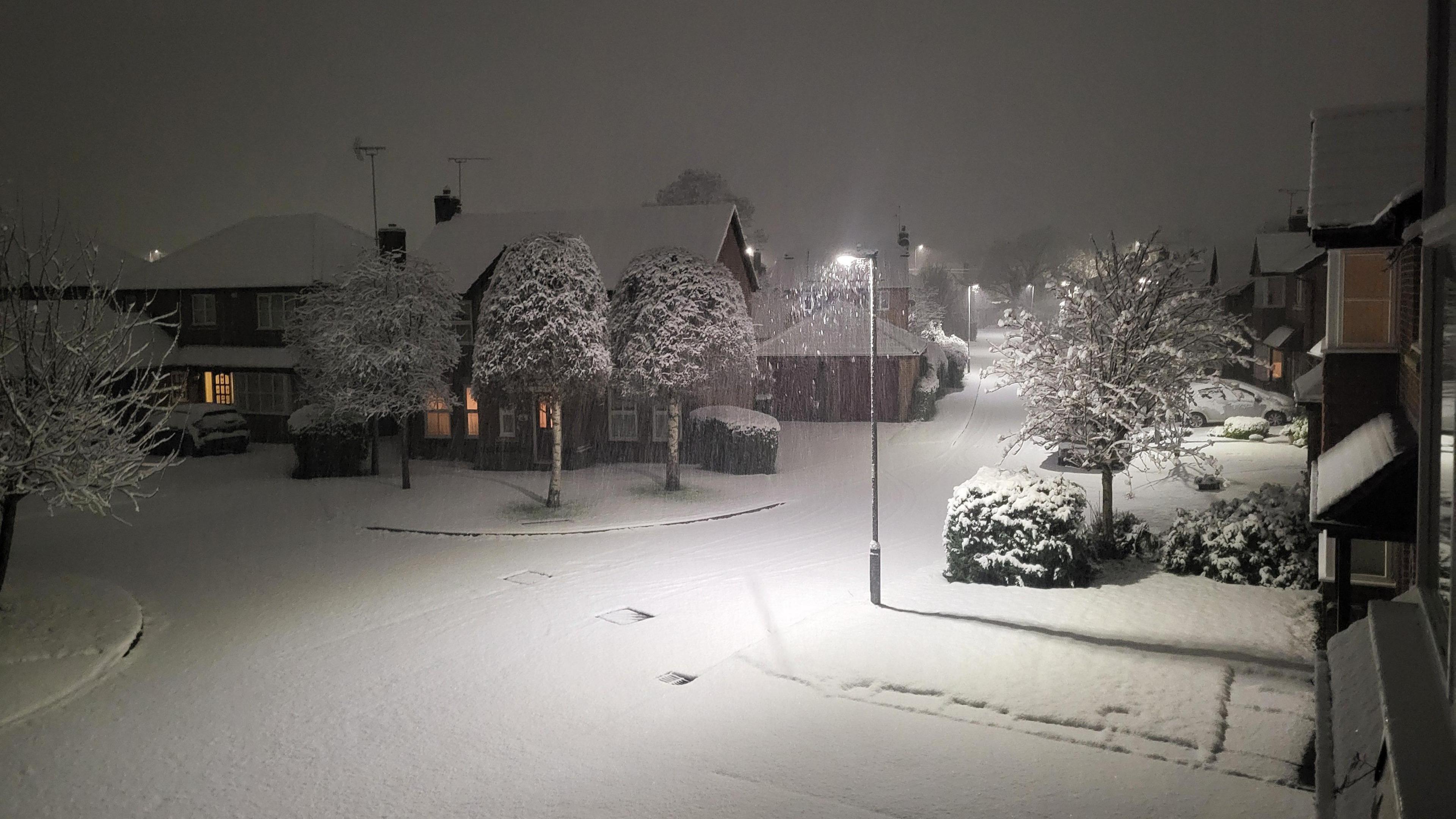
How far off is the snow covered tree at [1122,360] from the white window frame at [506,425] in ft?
57.9

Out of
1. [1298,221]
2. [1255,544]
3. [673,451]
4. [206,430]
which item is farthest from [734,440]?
[1298,221]

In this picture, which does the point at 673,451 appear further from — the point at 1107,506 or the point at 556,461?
the point at 1107,506

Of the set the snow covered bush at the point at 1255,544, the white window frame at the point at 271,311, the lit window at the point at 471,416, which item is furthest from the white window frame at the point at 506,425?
the snow covered bush at the point at 1255,544

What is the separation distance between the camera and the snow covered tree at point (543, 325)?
2220 cm

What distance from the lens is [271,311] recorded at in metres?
37.0

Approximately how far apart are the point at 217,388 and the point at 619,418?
17.9 metres

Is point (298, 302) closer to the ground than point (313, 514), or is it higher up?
higher up

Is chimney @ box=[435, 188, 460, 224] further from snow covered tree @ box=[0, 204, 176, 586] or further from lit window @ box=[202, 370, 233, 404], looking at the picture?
snow covered tree @ box=[0, 204, 176, 586]

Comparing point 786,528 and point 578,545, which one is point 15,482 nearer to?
point 578,545

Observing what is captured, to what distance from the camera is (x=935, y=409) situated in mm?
42469

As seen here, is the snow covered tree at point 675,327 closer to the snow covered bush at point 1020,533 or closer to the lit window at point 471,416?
the lit window at point 471,416

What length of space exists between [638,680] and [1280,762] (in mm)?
6999

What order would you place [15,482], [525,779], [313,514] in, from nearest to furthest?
1. [525,779]
2. [15,482]
3. [313,514]

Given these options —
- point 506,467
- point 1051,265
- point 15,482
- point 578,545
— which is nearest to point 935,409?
point 506,467
